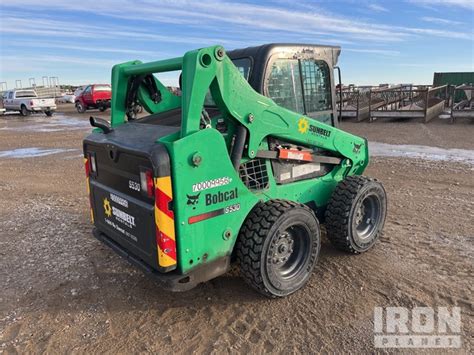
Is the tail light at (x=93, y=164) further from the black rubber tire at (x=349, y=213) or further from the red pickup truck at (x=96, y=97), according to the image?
the red pickup truck at (x=96, y=97)

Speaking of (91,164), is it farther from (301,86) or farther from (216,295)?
(301,86)

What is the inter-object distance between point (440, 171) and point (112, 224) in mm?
6936

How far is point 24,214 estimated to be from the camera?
6.02 meters

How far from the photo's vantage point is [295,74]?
3.95 metres

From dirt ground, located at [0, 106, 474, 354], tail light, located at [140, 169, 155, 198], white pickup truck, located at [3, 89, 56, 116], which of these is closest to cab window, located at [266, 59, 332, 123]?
tail light, located at [140, 169, 155, 198]

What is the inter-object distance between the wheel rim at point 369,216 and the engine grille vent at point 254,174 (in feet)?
4.84

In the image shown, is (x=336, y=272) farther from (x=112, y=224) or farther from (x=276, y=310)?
(x=112, y=224)

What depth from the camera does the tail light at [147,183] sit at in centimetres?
288

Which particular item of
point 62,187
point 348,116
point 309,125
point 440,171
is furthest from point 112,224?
point 348,116

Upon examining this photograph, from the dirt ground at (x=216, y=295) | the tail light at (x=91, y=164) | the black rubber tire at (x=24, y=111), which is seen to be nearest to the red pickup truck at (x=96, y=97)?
the black rubber tire at (x=24, y=111)

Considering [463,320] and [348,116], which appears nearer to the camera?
[463,320]

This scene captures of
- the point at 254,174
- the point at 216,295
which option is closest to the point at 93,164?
the point at 254,174

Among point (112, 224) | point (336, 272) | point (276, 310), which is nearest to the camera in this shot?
point (276, 310)

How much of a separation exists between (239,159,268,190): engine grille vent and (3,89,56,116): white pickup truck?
27422 mm
